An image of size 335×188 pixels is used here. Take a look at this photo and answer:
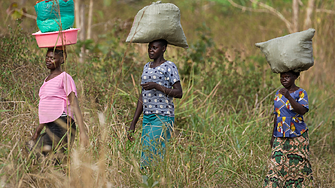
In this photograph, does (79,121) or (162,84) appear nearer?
(79,121)

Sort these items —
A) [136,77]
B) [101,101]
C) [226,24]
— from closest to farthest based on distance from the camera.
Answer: [101,101] → [136,77] → [226,24]

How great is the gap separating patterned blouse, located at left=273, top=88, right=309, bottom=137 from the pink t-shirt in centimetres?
184

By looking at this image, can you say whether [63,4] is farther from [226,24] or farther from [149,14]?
[226,24]

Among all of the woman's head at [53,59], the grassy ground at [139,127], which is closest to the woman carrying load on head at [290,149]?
the grassy ground at [139,127]

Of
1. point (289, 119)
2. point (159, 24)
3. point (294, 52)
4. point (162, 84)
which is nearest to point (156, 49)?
point (159, 24)

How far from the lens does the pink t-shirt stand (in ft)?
9.94

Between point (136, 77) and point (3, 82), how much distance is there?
1.63 metres

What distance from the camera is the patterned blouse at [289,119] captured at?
329 centimetres

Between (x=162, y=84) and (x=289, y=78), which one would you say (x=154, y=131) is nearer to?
(x=162, y=84)

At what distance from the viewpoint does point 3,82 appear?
156 inches

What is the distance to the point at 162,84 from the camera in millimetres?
3311

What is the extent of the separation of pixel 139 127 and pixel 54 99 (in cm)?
122

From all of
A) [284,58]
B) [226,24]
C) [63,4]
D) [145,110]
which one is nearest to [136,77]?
[145,110]

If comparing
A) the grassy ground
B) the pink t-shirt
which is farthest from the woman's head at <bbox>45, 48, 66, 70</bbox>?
the grassy ground
